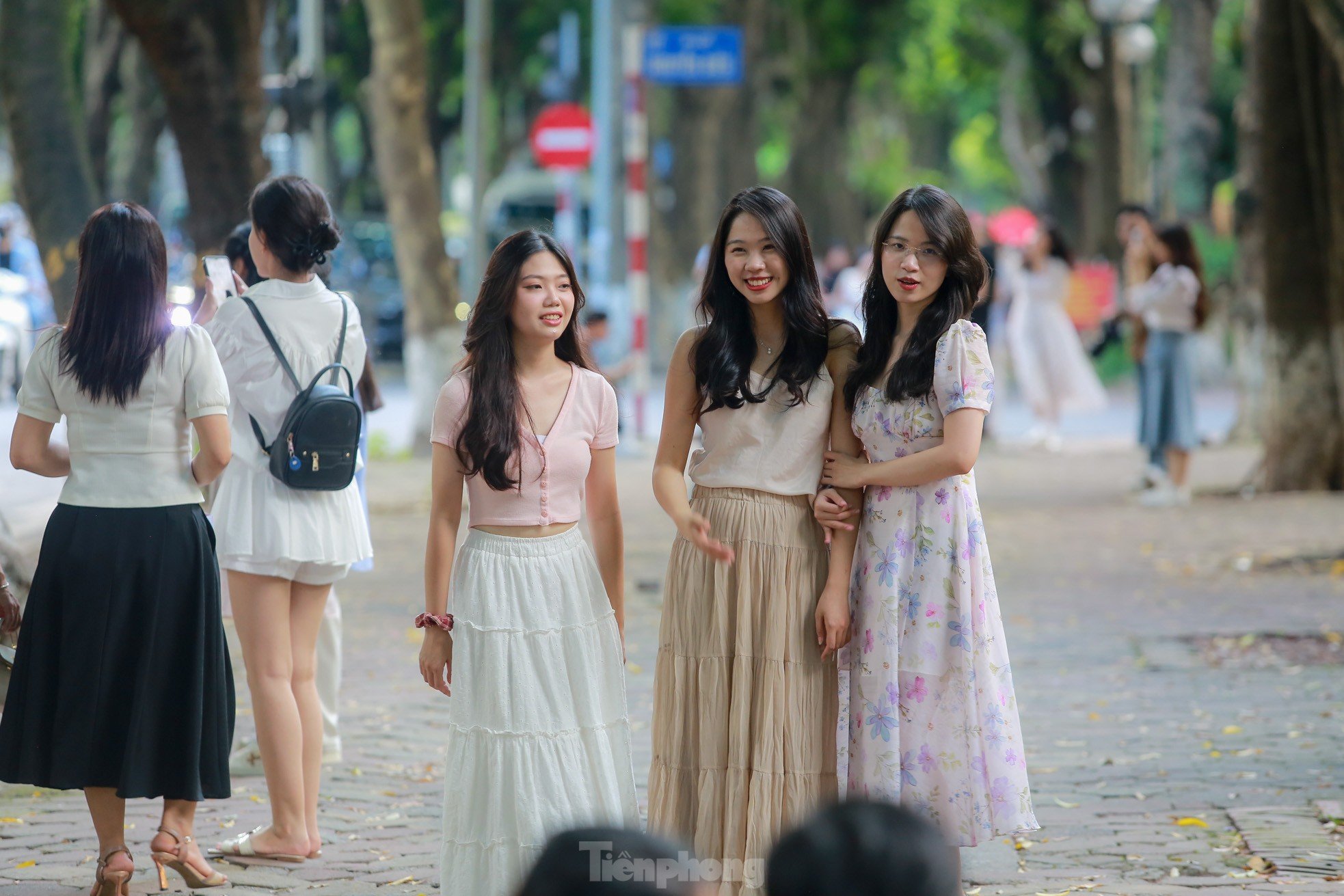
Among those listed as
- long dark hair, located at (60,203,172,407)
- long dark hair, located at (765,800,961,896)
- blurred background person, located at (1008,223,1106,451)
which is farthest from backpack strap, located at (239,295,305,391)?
blurred background person, located at (1008,223,1106,451)

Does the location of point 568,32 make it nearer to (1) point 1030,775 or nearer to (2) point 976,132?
(1) point 1030,775

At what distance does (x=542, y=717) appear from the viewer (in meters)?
4.05

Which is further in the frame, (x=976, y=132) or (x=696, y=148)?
(x=976, y=132)

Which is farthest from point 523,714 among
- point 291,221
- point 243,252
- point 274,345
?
point 243,252

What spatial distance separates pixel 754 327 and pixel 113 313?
1618 mm

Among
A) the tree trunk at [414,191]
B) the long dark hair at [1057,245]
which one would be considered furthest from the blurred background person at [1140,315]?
the tree trunk at [414,191]

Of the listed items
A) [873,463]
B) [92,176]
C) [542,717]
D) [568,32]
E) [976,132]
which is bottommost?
[542,717]

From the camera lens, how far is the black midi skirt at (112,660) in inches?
174

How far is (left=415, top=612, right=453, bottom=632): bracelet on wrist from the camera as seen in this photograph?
410cm

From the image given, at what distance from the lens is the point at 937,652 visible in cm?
418

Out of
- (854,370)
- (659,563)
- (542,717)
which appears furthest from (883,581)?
(659,563)

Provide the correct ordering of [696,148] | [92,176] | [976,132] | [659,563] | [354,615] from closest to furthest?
[354,615] → [92,176] → [659,563] → [696,148] → [976,132]

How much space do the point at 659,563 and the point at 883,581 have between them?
664 centimetres

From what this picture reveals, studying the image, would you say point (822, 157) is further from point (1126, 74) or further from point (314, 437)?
point (314, 437)
